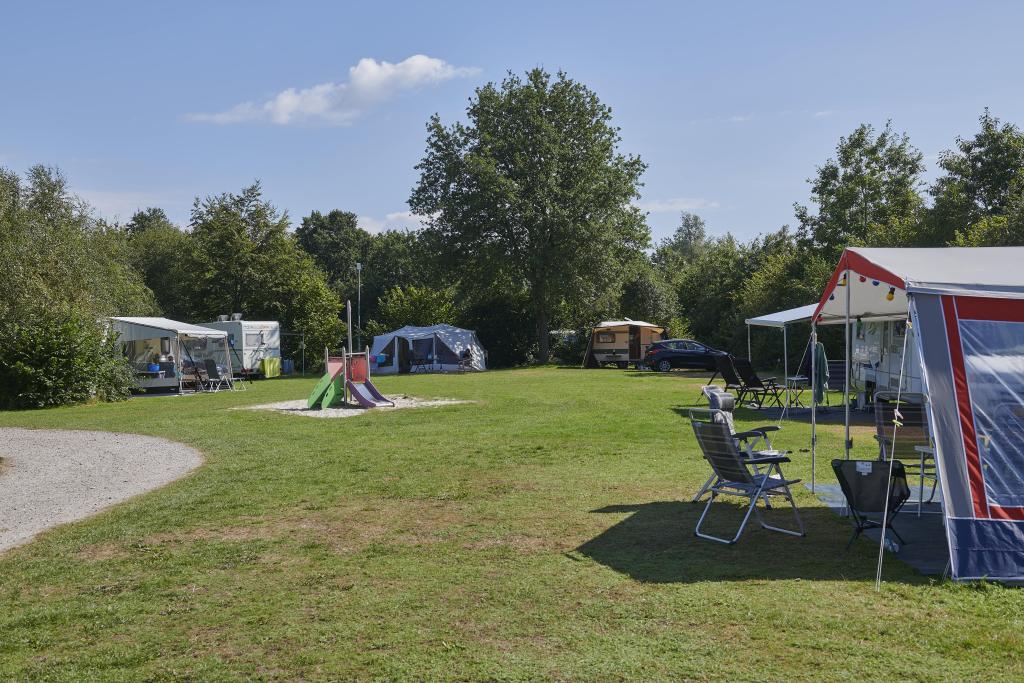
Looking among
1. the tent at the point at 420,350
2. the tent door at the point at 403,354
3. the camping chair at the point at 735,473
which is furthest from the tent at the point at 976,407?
the tent door at the point at 403,354

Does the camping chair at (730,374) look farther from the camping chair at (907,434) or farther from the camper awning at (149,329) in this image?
the camper awning at (149,329)

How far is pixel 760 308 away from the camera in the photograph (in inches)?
1171

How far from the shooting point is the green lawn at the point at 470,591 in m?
3.51

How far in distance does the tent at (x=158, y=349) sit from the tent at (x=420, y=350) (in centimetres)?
782

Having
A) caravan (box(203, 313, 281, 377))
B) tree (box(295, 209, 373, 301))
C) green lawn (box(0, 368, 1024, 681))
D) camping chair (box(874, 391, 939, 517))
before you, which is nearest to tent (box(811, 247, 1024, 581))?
green lawn (box(0, 368, 1024, 681))

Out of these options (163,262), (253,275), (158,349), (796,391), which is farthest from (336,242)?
(796,391)

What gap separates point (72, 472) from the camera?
8.79 meters

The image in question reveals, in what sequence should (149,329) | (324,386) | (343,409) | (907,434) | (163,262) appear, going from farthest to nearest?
1. (163,262)
2. (149,329)
3. (324,386)
4. (343,409)
5. (907,434)

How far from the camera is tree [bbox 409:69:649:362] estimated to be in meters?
31.2

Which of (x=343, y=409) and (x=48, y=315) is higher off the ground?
(x=48, y=315)

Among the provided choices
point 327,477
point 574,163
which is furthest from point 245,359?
point 327,477

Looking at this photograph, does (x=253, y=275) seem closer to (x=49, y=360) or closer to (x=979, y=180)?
(x=49, y=360)

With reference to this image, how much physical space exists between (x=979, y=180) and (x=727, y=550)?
28042mm

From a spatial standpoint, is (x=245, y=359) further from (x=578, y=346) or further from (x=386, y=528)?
(x=386, y=528)
